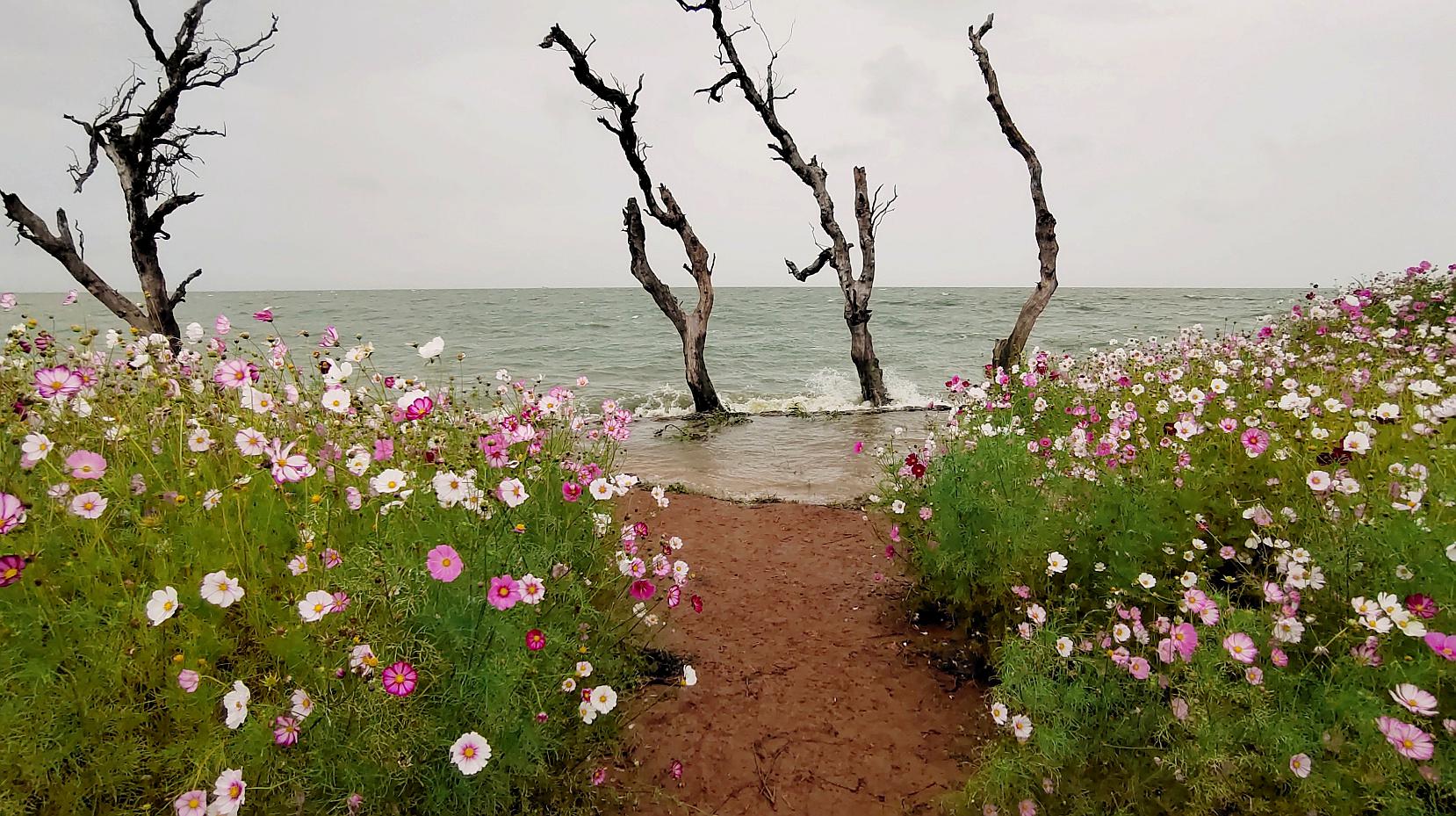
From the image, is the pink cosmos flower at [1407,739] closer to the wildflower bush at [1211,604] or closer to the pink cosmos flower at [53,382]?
the wildflower bush at [1211,604]

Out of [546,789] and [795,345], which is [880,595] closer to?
[546,789]

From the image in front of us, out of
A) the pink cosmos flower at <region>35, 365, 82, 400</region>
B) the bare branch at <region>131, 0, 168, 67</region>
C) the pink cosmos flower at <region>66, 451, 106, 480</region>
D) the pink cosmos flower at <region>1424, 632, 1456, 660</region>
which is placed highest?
the bare branch at <region>131, 0, 168, 67</region>

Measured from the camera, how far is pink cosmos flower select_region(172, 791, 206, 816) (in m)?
1.67

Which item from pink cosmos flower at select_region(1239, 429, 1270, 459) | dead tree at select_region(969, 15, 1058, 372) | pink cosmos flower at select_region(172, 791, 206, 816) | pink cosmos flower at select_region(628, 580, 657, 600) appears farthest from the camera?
dead tree at select_region(969, 15, 1058, 372)

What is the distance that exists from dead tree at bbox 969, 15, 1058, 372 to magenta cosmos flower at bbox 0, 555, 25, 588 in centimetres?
1033

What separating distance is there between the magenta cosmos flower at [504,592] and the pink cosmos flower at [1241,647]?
2207mm

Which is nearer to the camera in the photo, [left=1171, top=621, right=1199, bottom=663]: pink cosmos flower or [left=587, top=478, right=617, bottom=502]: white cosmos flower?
[left=1171, top=621, right=1199, bottom=663]: pink cosmos flower

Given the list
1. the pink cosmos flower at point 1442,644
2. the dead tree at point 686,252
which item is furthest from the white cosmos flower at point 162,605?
the dead tree at point 686,252

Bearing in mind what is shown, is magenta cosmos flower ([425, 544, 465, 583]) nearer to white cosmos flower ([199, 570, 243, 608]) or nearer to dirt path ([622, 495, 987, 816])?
white cosmos flower ([199, 570, 243, 608])

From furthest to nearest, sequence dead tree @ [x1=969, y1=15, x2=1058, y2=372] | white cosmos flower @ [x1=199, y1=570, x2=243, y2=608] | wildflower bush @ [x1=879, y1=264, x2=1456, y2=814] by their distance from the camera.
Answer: dead tree @ [x1=969, y1=15, x2=1058, y2=372], wildflower bush @ [x1=879, y1=264, x2=1456, y2=814], white cosmos flower @ [x1=199, y1=570, x2=243, y2=608]

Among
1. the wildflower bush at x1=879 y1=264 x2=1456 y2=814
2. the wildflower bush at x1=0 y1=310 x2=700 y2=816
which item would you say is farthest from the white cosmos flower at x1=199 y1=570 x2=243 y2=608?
the wildflower bush at x1=879 y1=264 x2=1456 y2=814

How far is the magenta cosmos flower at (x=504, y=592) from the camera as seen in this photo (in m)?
1.96

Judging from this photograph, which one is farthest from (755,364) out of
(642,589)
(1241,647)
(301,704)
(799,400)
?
(301,704)

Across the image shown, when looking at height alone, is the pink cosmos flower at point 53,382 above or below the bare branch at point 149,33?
below
